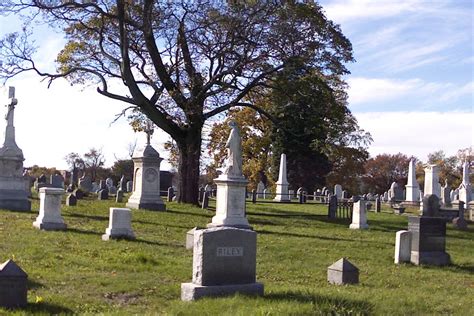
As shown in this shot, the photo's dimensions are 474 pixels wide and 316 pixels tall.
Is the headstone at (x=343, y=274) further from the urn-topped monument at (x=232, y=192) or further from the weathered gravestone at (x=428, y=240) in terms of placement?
the urn-topped monument at (x=232, y=192)

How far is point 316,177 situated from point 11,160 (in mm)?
39818

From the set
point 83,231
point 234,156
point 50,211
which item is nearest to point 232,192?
point 234,156

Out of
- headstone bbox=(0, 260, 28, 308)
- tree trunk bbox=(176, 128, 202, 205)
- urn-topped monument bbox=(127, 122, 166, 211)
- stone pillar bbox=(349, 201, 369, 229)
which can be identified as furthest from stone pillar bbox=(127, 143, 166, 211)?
headstone bbox=(0, 260, 28, 308)

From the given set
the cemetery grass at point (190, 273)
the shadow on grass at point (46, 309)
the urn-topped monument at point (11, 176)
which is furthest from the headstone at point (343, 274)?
the urn-topped monument at point (11, 176)

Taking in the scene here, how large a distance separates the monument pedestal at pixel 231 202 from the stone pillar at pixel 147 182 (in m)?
6.87

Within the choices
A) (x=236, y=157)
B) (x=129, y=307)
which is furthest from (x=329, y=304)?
(x=236, y=157)

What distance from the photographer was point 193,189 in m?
28.4

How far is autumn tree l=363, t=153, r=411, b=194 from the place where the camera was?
94188mm

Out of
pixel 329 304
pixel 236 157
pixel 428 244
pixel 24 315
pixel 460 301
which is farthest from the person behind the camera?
pixel 236 157

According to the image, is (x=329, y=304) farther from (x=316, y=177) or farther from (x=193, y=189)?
(x=316, y=177)

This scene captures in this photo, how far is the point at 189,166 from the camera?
27.8 metres

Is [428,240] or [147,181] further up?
[147,181]

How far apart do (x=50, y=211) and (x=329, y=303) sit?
1037 cm

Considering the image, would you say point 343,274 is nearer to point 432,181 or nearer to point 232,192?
point 232,192
